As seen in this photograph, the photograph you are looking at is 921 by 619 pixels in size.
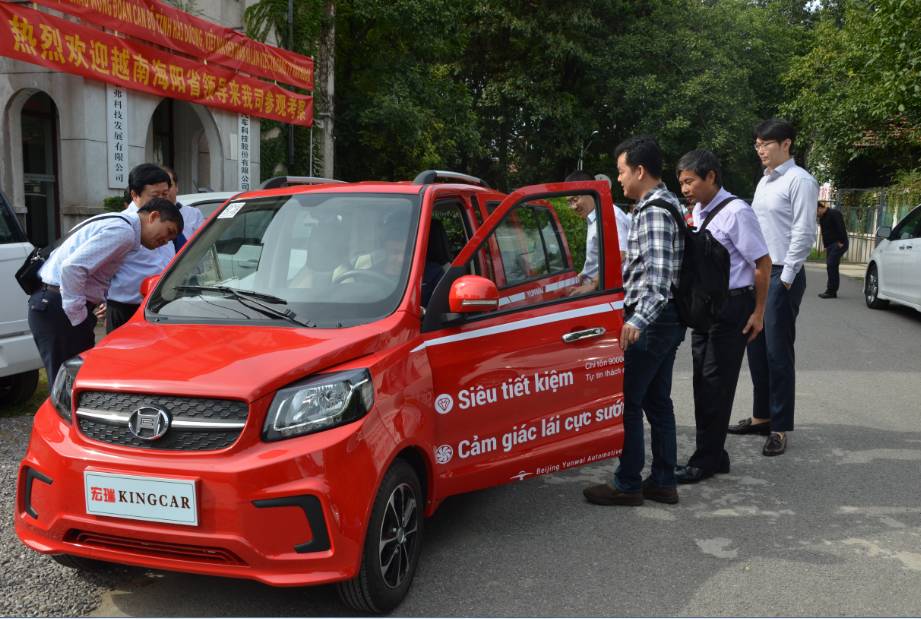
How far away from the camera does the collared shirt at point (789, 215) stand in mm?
5812

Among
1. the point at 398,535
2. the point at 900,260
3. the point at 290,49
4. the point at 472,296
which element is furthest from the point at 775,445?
the point at 290,49

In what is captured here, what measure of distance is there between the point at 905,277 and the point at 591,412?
10180 millimetres

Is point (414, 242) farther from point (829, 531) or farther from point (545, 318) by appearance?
point (829, 531)

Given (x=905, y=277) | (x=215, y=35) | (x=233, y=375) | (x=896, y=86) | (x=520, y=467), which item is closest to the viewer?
(x=233, y=375)

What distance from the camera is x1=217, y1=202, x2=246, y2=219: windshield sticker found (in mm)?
4477

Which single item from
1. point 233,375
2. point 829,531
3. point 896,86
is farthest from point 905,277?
point 233,375

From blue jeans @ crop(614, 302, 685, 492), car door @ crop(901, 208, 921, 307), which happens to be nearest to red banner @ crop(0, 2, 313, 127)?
blue jeans @ crop(614, 302, 685, 492)

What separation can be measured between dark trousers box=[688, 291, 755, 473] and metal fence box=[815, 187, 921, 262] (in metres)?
21.4

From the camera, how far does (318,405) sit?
3.24m

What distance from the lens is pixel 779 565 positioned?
Result: 406cm

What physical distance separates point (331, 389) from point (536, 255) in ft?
5.64

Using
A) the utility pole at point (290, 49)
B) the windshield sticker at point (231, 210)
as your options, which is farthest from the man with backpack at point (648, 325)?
the utility pole at point (290, 49)

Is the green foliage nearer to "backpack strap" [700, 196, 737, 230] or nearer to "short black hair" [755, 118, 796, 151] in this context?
"short black hair" [755, 118, 796, 151]

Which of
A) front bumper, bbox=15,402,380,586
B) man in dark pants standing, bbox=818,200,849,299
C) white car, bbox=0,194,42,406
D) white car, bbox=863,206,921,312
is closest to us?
front bumper, bbox=15,402,380,586
